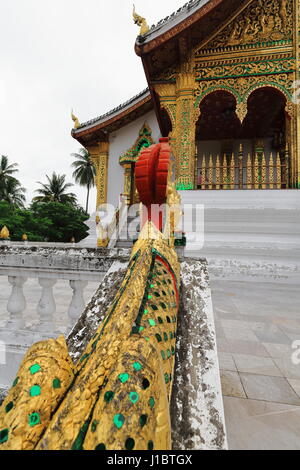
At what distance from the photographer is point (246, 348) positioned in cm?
150

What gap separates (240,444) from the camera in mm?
763

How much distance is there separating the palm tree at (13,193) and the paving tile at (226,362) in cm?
2309

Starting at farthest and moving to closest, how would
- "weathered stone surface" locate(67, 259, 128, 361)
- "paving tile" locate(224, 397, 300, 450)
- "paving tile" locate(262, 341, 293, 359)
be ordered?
1. "paving tile" locate(262, 341, 293, 359)
2. "weathered stone surface" locate(67, 259, 128, 361)
3. "paving tile" locate(224, 397, 300, 450)

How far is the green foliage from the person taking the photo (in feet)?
53.0

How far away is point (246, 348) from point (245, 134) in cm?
886

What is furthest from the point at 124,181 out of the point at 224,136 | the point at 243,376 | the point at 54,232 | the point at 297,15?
the point at 54,232

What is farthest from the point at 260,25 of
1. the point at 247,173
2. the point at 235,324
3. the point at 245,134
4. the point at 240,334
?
the point at 240,334

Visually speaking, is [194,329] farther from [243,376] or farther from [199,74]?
[199,74]

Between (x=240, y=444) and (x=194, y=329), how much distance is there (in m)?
0.36

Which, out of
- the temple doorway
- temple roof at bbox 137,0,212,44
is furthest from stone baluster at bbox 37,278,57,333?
temple roof at bbox 137,0,212,44

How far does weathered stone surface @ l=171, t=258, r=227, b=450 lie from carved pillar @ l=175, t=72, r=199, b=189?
523cm

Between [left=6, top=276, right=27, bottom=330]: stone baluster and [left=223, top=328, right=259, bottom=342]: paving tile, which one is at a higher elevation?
[left=6, top=276, right=27, bottom=330]: stone baluster

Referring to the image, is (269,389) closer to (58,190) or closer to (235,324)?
(235,324)

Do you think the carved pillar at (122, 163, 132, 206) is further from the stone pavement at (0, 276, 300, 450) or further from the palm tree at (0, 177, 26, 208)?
the palm tree at (0, 177, 26, 208)
